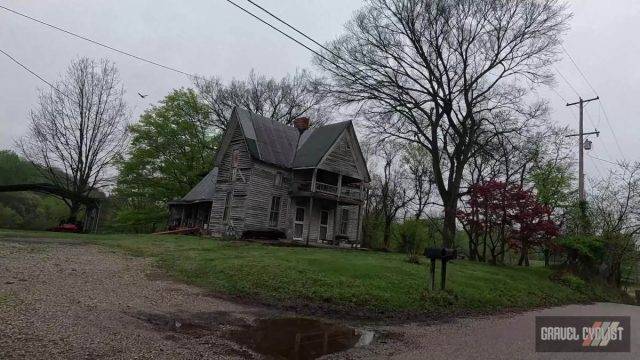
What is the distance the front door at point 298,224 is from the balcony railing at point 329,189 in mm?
1420

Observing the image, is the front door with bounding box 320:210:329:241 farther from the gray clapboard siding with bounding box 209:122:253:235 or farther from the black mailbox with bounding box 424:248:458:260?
the black mailbox with bounding box 424:248:458:260

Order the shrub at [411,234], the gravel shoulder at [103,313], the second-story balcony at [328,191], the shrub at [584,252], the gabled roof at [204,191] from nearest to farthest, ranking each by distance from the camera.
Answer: the gravel shoulder at [103,313] < the shrub at [584,252] < the second-story balcony at [328,191] < the gabled roof at [204,191] < the shrub at [411,234]

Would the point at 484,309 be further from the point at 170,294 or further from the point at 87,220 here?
the point at 87,220

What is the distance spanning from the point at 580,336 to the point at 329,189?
19.9 meters

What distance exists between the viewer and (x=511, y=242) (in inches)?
903

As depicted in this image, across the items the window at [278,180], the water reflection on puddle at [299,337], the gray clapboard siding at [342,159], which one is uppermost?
the gray clapboard siding at [342,159]

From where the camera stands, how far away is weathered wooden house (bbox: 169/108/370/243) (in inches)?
1032

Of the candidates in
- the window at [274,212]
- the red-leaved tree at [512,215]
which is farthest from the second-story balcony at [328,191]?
the red-leaved tree at [512,215]

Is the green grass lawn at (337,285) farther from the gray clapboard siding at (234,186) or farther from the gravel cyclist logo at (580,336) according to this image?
the gray clapboard siding at (234,186)

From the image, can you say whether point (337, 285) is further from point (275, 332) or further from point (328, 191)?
point (328, 191)

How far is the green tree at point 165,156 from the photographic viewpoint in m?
40.8

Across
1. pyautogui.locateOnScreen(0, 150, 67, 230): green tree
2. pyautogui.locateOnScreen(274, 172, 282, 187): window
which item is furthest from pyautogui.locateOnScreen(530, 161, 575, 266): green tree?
pyautogui.locateOnScreen(0, 150, 67, 230): green tree

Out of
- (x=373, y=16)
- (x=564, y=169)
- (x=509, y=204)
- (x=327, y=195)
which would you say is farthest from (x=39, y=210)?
(x=564, y=169)

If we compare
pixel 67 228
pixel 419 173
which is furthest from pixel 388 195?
pixel 67 228
